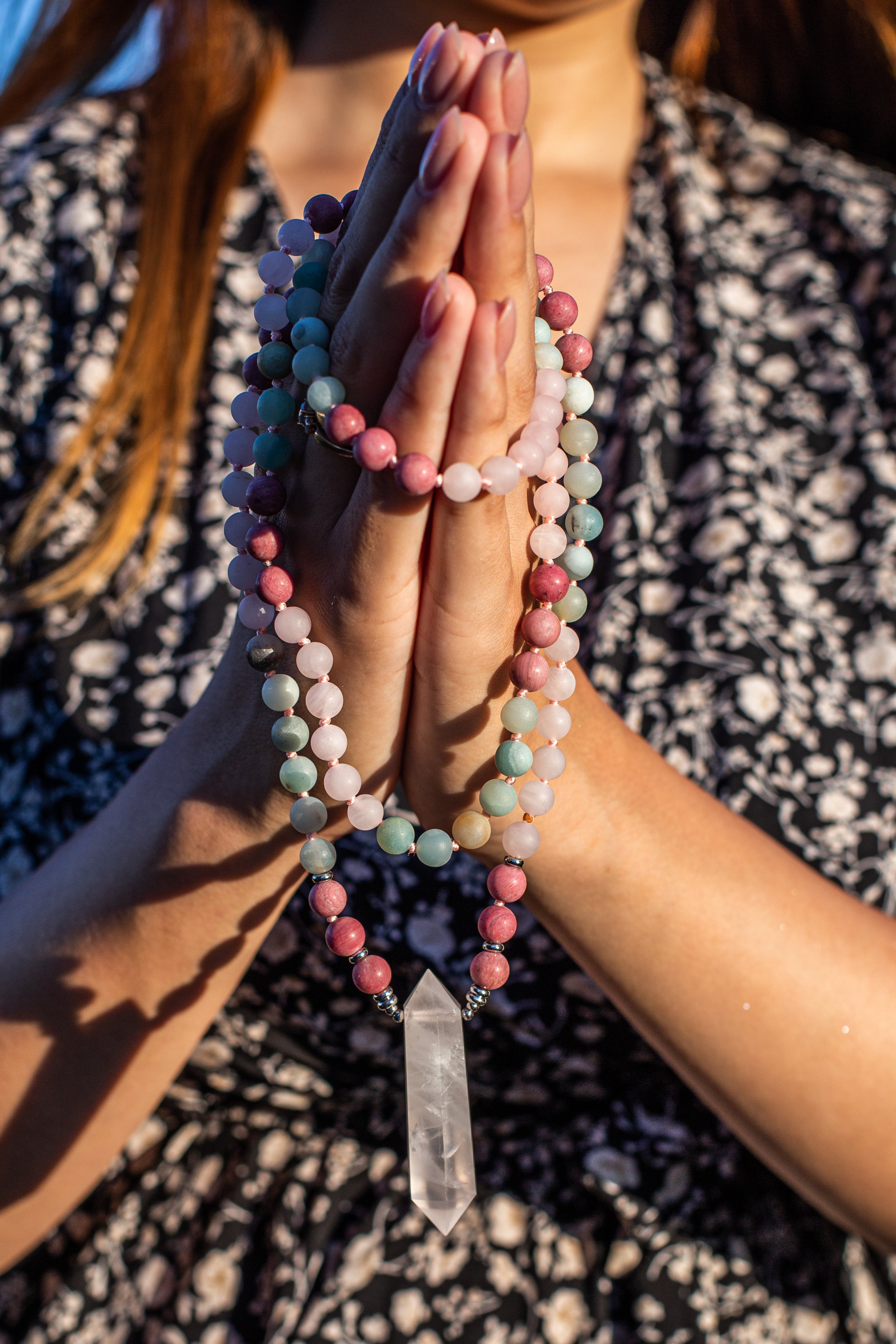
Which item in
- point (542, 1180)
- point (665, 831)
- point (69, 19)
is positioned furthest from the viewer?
point (69, 19)

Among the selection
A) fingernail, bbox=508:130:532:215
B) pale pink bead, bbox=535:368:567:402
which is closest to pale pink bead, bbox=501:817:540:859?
pale pink bead, bbox=535:368:567:402

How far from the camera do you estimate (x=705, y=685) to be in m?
1.11

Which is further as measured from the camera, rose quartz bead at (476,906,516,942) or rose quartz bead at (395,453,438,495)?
rose quartz bead at (476,906,516,942)

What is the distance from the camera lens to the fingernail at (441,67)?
1.74 ft

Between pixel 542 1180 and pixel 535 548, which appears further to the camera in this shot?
pixel 542 1180

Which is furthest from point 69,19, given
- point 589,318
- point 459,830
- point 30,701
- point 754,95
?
point 459,830

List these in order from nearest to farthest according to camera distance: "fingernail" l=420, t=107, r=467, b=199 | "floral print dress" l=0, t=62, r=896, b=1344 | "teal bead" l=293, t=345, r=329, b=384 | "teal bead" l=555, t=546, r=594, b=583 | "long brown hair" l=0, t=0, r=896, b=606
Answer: "fingernail" l=420, t=107, r=467, b=199 < "teal bead" l=293, t=345, r=329, b=384 < "teal bead" l=555, t=546, r=594, b=583 < "floral print dress" l=0, t=62, r=896, b=1344 < "long brown hair" l=0, t=0, r=896, b=606

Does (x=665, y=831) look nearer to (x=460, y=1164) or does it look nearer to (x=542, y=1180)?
(x=460, y=1164)

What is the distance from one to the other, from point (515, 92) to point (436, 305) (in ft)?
0.39

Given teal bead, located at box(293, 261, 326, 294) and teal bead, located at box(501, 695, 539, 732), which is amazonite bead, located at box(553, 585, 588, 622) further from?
teal bead, located at box(293, 261, 326, 294)

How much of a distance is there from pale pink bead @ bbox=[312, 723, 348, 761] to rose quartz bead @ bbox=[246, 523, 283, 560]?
0.42 feet

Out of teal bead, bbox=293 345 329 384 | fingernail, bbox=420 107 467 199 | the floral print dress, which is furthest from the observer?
the floral print dress

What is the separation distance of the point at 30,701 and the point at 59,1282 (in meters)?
0.66

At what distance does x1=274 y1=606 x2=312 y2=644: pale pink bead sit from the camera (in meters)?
0.69
